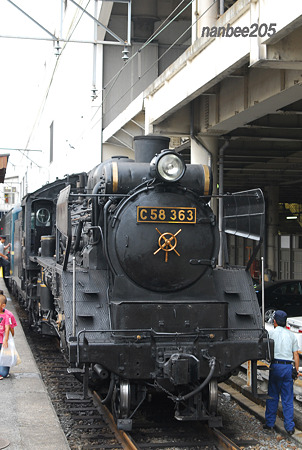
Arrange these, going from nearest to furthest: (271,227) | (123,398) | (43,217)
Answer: (123,398), (43,217), (271,227)

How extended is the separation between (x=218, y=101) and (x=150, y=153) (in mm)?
4481

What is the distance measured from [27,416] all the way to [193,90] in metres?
6.48

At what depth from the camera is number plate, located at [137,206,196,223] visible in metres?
6.66

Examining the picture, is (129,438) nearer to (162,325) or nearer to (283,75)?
(162,325)

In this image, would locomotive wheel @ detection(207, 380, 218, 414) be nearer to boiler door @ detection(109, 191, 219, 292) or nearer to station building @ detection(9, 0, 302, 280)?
boiler door @ detection(109, 191, 219, 292)

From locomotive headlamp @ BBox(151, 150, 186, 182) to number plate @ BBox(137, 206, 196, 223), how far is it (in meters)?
0.35

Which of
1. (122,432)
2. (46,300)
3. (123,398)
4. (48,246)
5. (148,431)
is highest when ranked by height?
(48,246)

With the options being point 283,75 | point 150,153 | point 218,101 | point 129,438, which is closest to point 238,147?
point 218,101

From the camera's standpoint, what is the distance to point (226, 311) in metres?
6.67

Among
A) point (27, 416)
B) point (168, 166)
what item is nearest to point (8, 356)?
point (27, 416)

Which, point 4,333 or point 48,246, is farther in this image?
point 48,246

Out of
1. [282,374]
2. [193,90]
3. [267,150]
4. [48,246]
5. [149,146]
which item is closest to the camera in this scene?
[282,374]

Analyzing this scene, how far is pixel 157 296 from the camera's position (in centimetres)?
675

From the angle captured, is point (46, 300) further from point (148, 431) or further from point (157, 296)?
point (148, 431)
